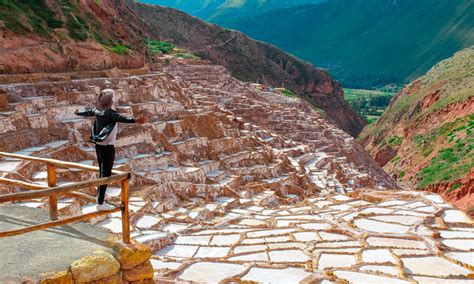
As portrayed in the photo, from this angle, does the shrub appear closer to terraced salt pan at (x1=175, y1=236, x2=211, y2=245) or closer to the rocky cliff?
the rocky cliff

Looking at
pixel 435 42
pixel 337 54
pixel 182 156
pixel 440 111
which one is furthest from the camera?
pixel 337 54

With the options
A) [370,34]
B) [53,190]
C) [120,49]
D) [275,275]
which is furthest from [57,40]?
[370,34]

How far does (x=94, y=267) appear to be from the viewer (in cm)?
473

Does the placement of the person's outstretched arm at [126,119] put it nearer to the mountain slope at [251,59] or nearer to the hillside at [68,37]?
the hillside at [68,37]

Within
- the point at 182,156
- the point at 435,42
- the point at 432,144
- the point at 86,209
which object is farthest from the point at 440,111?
the point at 435,42

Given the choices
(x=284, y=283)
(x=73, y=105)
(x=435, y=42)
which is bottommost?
(x=284, y=283)

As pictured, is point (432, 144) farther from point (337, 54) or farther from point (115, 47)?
point (337, 54)

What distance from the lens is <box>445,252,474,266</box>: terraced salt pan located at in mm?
9648

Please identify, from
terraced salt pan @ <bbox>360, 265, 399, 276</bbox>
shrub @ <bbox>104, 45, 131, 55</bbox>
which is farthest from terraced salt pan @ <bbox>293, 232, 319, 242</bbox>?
shrub @ <bbox>104, 45, 131, 55</bbox>

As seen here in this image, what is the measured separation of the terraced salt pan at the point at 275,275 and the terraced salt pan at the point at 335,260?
569 mm

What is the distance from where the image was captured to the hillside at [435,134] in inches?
1255

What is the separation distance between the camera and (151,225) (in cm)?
1158

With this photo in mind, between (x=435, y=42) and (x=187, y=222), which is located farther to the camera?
(x=435, y=42)

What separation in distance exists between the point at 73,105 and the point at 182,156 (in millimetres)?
3845
